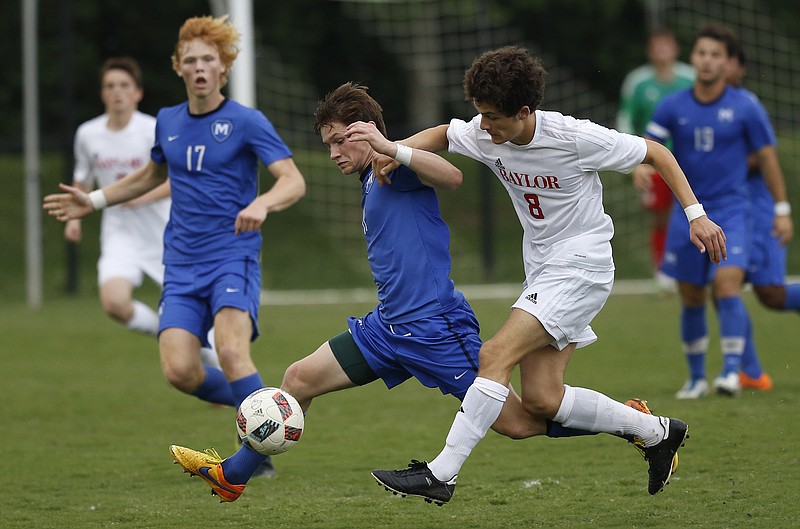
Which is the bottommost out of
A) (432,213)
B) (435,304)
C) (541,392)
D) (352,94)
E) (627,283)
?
(627,283)

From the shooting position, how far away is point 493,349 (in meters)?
4.97

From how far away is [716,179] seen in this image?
799 cm

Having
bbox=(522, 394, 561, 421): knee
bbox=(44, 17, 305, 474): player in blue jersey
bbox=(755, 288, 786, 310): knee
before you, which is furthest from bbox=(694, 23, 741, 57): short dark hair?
bbox=(522, 394, 561, 421): knee

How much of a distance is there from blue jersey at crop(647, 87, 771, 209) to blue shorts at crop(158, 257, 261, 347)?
3099 mm

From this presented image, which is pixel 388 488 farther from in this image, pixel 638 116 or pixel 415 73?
pixel 415 73

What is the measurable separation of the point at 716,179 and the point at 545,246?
10.2ft

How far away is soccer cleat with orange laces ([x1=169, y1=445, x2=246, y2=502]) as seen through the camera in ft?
17.0

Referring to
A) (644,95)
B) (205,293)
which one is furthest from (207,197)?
(644,95)

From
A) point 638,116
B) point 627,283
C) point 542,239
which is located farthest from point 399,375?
point 627,283

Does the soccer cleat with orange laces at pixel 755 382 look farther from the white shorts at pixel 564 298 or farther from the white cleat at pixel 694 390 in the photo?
the white shorts at pixel 564 298

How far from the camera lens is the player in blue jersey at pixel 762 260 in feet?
26.8

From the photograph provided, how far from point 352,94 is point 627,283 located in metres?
11.7

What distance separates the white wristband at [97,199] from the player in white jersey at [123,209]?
1.62m

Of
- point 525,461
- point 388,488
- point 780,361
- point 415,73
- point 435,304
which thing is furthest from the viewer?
point 415,73
